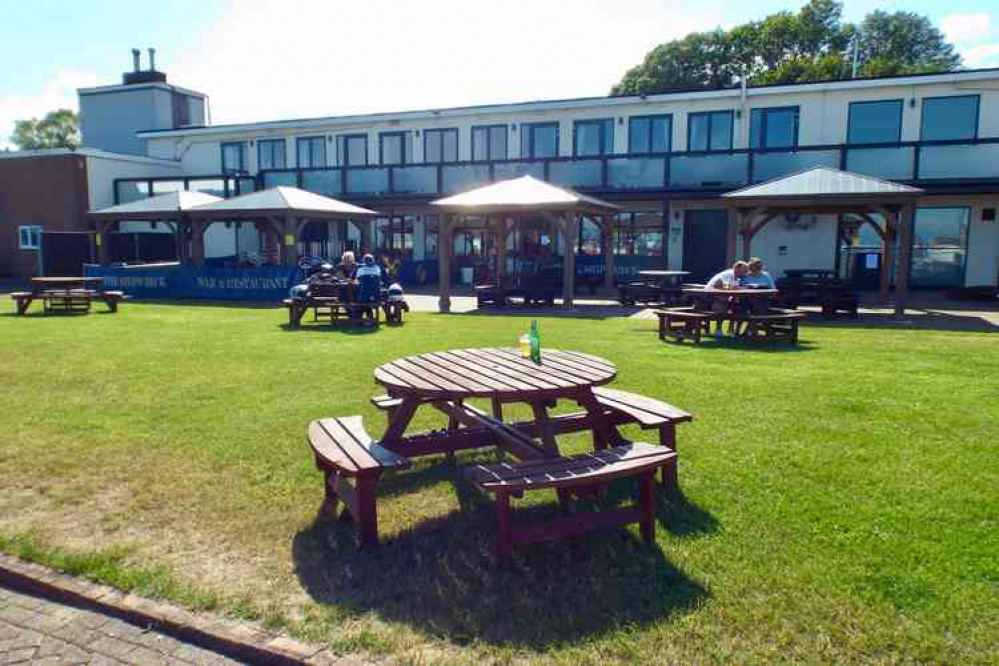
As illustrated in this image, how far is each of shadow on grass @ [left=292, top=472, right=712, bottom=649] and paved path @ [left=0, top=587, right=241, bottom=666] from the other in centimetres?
60

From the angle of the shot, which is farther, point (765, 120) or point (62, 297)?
point (765, 120)

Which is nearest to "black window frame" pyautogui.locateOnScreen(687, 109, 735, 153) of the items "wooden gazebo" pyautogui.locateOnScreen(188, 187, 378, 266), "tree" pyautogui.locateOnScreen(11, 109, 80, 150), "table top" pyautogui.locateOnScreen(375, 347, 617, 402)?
"wooden gazebo" pyautogui.locateOnScreen(188, 187, 378, 266)

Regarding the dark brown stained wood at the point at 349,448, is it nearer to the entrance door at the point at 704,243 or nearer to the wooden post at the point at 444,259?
the wooden post at the point at 444,259

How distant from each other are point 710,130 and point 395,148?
11.3m

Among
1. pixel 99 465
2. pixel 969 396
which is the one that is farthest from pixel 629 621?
pixel 969 396

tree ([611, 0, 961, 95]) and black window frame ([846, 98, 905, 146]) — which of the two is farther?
tree ([611, 0, 961, 95])

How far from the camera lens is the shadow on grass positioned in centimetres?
298

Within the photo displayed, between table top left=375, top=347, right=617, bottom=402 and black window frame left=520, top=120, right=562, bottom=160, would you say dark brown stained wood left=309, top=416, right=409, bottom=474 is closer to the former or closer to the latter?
table top left=375, top=347, right=617, bottom=402

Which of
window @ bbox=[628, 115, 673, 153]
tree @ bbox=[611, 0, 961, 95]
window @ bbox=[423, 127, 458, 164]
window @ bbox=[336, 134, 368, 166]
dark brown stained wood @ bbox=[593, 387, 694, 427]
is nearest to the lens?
dark brown stained wood @ bbox=[593, 387, 694, 427]

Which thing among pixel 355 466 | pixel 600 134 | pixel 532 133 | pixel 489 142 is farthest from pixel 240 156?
pixel 355 466

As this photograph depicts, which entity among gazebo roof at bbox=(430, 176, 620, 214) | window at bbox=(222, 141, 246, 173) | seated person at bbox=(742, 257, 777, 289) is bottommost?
seated person at bbox=(742, 257, 777, 289)

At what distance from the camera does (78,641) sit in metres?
2.98

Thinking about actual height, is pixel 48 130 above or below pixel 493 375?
above

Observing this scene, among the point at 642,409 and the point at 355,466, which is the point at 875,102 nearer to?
the point at 642,409
